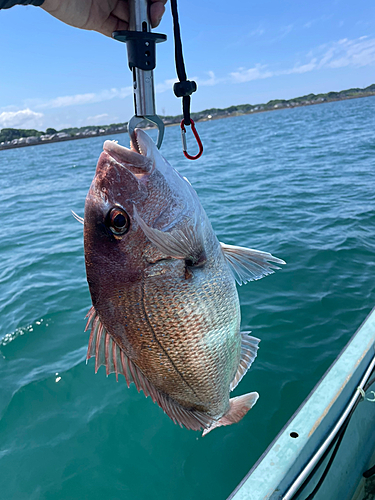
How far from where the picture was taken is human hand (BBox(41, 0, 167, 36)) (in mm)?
1856

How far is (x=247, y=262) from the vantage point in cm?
181

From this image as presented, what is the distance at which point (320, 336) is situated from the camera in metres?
4.35

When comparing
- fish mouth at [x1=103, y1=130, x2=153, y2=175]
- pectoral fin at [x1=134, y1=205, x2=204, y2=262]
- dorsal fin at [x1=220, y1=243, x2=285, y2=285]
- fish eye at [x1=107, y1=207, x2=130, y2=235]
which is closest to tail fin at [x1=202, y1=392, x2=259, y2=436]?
dorsal fin at [x1=220, y1=243, x2=285, y2=285]

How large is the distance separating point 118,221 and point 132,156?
11.5 inches

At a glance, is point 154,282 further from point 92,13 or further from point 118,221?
point 92,13

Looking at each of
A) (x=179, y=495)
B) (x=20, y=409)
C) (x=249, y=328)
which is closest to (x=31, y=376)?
(x=20, y=409)

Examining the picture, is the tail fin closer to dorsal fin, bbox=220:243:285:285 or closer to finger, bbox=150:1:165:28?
dorsal fin, bbox=220:243:285:285

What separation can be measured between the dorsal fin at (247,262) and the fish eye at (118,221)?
534 mm

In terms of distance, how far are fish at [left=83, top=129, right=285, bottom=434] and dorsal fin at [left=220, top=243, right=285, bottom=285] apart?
0.15m

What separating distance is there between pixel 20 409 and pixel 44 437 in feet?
1.80

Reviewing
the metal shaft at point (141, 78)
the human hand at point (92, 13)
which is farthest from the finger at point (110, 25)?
the metal shaft at point (141, 78)

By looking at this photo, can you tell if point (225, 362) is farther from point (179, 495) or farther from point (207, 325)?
point (179, 495)

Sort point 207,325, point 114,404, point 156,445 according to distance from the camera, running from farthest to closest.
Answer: point 114,404
point 156,445
point 207,325

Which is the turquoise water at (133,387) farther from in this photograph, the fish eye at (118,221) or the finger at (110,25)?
the finger at (110,25)
